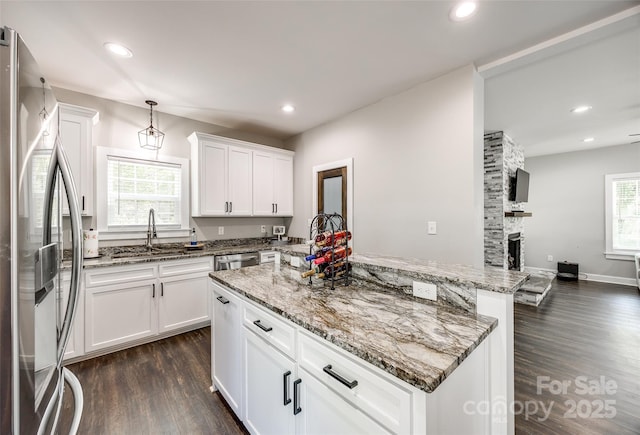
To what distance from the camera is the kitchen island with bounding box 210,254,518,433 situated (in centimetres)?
81

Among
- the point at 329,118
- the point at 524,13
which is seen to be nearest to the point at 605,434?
the point at 524,13

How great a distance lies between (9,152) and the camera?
622 millimetres

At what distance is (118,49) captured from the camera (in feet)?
7.01

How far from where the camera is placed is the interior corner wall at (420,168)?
238cm

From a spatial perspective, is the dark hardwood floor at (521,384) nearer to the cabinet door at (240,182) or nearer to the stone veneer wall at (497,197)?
the stone veneer wall at (497,197)

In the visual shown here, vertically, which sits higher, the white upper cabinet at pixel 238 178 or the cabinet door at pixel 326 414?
the white upper cabinet at pixel 238 178

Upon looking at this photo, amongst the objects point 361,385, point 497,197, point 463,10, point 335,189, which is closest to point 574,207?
point 497,197

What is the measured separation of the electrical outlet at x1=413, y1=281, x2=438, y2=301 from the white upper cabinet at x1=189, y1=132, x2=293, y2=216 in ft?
9.71

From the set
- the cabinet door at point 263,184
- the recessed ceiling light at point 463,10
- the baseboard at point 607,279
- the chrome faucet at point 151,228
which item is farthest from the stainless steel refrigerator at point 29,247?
the baseboard at point 607,279

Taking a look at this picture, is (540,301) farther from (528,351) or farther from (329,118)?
(329,118)

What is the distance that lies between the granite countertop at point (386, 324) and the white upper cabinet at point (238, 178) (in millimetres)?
2166

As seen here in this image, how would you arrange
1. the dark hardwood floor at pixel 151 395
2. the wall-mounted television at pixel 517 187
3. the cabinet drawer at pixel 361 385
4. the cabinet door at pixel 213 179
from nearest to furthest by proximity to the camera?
the cabinet drawer at pixel 361 385 → the dark hardwood floor at pixel 151 395 → the cabinet door at pixel 213 179 → the wall-mounted television at pixel 517 187

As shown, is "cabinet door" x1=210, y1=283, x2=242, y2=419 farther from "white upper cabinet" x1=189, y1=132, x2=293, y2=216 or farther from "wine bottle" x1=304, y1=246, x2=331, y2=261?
"white upper cabinet" x1=189, y1=132, x2=293, y2=216

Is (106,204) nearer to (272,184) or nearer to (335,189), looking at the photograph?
(272,184)
